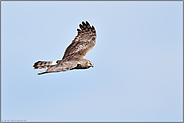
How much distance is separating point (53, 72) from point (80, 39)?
4501 mm

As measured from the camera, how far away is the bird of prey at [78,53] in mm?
14094

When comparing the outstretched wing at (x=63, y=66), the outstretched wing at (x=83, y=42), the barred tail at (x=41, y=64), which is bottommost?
the outstretched wing at (x=63, y=66)

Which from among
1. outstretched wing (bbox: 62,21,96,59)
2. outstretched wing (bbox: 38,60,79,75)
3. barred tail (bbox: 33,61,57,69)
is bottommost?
outstretched wing (bbox: 38,60,79,75)

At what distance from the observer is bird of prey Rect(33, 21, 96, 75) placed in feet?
46.2

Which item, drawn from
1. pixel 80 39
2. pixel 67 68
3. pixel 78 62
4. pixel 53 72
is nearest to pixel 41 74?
pixel 53 72

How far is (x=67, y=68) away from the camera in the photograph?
13469 millimetres

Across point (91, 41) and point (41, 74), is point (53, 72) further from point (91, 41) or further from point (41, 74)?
point (91, 41)

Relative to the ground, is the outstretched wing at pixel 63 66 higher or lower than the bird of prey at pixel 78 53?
lower

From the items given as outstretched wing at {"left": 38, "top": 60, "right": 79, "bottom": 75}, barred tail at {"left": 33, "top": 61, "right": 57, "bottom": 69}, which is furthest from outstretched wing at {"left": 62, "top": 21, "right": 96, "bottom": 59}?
outstretched wing at {"left": 38, "top": 60, "right": 79, "bottom": 75}

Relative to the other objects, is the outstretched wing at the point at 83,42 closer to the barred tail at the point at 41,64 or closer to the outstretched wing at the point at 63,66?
the barred tail at the point at 41,64

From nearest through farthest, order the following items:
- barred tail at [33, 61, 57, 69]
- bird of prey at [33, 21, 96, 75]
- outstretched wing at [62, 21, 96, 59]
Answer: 1. bird of prey at [33, 21, 96, 75]
2. barred tail at [33, 61, 57, 69]
3. outstretched wing at [62, 21, 96, 59]

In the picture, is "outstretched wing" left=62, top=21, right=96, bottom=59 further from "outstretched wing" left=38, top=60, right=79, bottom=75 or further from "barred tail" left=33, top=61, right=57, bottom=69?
"outstretched wing" left=38, top=60, right=79, bottom=75

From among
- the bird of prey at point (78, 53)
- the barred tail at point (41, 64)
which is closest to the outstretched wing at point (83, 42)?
the bird of prey at point (78, 53)

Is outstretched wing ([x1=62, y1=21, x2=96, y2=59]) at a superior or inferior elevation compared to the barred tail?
superior
